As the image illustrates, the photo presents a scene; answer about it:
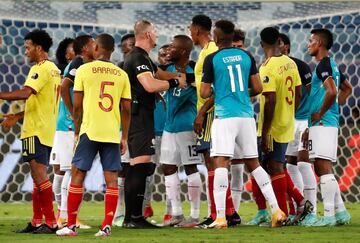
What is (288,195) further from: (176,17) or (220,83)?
(176,17)

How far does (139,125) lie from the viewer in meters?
10.5

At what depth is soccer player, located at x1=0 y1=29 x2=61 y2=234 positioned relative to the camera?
1002 cm

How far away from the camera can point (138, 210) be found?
10.5 meters

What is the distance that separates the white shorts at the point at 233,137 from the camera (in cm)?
1007

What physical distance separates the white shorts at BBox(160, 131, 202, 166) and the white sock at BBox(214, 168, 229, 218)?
1085 mm

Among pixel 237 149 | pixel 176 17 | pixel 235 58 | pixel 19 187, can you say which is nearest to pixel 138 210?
pixel 237 149

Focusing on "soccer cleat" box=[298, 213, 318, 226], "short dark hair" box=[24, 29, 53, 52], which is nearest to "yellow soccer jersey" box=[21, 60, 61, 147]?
"short dark hair" box=[24, 29, 53, 52]

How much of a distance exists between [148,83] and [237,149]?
117cm

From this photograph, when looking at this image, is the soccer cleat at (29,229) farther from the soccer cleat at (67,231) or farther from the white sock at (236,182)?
the white sock at (236,182)

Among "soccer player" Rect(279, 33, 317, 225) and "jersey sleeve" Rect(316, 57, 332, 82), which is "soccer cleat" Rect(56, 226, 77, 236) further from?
"jersey sleeve" Rect(316, 57, 332, 82)

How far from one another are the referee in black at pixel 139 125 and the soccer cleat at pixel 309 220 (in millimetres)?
1590

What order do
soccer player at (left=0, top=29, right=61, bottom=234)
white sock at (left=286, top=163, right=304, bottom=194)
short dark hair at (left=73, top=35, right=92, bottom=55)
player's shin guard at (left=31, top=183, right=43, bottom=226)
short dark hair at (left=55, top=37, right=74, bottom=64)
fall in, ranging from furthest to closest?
short dark hair at (left=55, top=37, right=74, bottom=64), white sock at (left=286, top=163, right=304, bottom=194), short dark hair at (left=73, top=35, right=92, bottom=55), player's shin guard at (left=31, top=183, right=43, bottom=226), soccer player at (left=0, top=29, right=61, bottom=234)

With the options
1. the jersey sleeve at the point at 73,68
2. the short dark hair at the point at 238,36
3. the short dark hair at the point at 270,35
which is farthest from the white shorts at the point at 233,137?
the jersey sleeve at the point at 73,68

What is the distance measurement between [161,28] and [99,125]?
6576 millimetres
